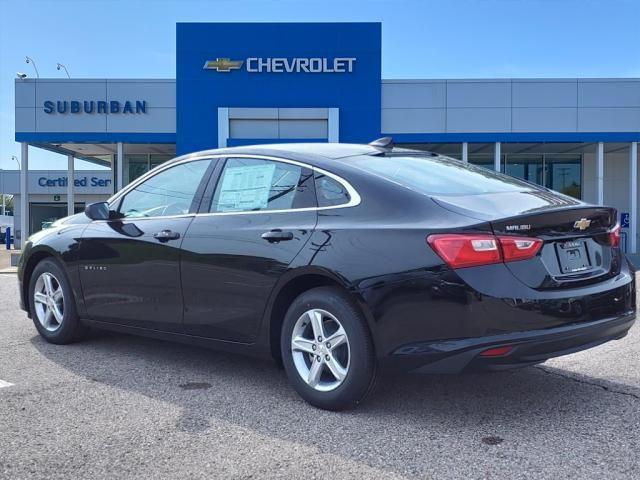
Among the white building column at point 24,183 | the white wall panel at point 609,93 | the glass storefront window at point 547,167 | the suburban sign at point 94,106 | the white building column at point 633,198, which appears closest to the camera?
the white wall panel at point 609,93

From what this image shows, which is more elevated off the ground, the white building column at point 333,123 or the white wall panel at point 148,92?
the white wall panel at point 148,92

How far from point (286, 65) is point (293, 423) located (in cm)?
1883

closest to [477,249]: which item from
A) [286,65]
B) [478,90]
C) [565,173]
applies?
[286,65]

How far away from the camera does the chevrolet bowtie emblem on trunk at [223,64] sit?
20891mm

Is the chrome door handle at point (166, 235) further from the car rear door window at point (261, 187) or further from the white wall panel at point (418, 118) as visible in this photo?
the white wall panel at point (418, 118)

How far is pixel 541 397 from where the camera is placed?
3869 mm

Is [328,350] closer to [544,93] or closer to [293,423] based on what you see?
[293,423]

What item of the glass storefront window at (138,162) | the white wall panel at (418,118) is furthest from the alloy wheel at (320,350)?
the glass storefront window at (138,162)

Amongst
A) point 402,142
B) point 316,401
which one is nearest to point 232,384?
point 316,401

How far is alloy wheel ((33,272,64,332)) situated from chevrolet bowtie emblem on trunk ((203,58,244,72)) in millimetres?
16642

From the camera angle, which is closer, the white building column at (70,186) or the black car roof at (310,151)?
the black car roof at (310,151)

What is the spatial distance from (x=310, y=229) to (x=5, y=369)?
8.97 ft

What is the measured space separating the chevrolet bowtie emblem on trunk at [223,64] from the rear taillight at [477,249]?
62.5ft

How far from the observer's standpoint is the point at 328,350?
354 centimetres
